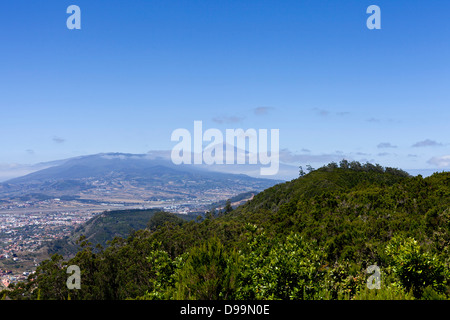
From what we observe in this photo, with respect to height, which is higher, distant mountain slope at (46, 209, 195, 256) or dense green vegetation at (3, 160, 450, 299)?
dense green vegetation at (3, 160, 450, 299)

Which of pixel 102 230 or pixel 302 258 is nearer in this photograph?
pixel 302 258

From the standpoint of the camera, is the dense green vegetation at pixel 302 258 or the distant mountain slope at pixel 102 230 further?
the distant mountain slope at pixel 102 230

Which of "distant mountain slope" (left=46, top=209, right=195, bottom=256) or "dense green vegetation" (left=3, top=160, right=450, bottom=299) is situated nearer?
"dense green vegetation" (left=3, top=160, right=450, bottom=299)

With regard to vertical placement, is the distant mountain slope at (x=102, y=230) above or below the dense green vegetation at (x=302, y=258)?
below

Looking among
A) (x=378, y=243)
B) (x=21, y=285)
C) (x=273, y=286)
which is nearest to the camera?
(x=273, y=286)

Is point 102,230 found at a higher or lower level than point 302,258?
lower
